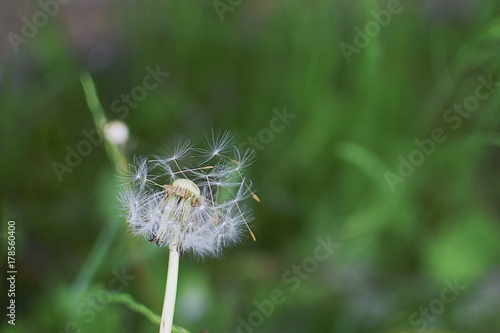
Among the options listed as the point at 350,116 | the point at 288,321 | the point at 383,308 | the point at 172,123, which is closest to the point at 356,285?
the point at 383,308

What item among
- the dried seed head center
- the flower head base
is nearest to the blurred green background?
the flower head base

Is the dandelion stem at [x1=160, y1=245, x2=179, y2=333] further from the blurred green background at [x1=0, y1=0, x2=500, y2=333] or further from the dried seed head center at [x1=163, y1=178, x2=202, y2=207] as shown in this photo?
the blurred green background at [x1=0, y1=0, x2=500, y2=333]

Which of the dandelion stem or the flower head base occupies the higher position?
the flower head base

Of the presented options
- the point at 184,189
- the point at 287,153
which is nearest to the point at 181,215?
the point at 184,189

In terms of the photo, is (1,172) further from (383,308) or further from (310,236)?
(383,308)

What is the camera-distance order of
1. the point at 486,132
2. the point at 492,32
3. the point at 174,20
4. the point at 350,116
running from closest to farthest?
the point at 492,32
the point at 486,132
the point at 350,116
the point at 174,20

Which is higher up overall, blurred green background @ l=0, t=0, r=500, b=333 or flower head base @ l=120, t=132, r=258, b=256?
blurred green background @ l=0, t=0, r=500, b=333

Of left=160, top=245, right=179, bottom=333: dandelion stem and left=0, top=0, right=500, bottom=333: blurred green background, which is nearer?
left=160, top=245, right=179, bottom=333: dandelion stem

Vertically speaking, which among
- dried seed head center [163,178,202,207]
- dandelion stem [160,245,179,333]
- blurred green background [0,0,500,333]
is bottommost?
dandelion stem [160,245,179,333]

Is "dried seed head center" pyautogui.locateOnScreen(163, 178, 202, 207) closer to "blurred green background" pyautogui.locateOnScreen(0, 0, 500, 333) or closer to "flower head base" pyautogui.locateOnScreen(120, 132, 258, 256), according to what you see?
"flower head base" pyautogui.locateOnScreen(120, 132, 258, 256)
